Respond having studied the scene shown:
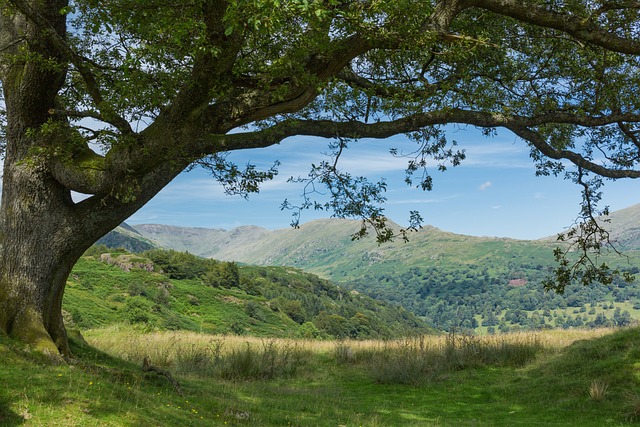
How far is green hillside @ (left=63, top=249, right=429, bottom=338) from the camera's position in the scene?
5242cm

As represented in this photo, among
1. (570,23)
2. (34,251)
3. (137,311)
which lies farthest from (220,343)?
(137,311)

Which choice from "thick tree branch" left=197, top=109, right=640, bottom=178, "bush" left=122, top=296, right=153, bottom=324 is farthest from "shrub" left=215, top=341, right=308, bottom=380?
"bush" left=122, top=296, right=153, bottom=324

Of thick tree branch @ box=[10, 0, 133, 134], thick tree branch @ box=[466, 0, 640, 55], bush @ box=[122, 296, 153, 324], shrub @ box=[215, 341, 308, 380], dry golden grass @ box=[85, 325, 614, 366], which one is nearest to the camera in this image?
thick tree branch @ box=[10, 0, 133, 134]

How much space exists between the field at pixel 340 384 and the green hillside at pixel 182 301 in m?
18.9

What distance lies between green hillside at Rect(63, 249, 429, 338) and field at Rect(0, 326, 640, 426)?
18863mm

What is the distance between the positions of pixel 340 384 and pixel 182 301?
65472 millimetres

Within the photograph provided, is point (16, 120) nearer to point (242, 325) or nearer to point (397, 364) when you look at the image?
point (397, 364)

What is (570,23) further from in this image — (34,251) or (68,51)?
(34,251)

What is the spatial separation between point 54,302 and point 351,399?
23.9ft

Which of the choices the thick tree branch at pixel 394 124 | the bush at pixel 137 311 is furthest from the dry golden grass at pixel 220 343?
the bush at pixel 137 311

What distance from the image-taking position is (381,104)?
11.7 m

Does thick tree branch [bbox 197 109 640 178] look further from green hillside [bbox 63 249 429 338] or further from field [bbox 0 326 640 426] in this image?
green hillside [bbox 63 249 429 338]

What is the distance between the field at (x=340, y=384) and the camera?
266 inches

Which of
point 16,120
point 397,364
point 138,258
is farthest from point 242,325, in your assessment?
point 16,120
